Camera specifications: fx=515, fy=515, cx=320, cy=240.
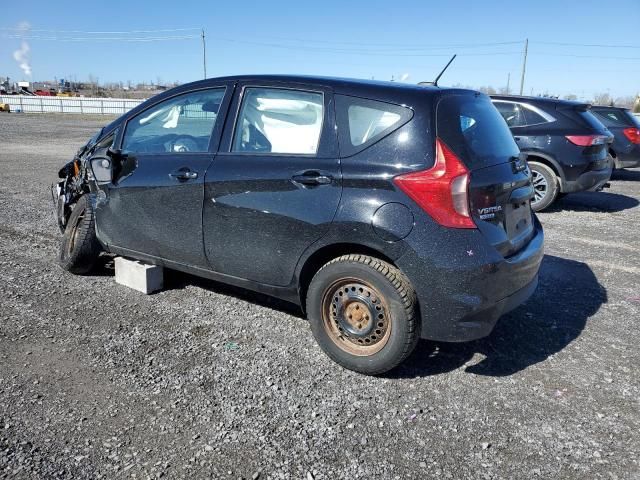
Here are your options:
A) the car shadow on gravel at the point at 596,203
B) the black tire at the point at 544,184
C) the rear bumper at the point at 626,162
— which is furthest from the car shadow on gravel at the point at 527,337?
the rear bumper at the point at 626,162

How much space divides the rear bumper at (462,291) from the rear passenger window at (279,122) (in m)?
1.04

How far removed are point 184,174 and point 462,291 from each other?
7.10 feet

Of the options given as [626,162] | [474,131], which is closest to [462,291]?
[474,131]

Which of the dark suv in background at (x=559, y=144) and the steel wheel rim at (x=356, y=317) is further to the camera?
the dark suv in background at (x=559, y=144)

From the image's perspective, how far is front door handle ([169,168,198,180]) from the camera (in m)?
3.76

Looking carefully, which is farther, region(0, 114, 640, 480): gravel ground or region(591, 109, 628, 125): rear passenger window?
region(591, 109, 628, 125): rear passenger window

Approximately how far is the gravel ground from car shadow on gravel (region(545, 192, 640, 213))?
4567 millimetres

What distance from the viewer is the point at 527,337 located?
3.86 meters

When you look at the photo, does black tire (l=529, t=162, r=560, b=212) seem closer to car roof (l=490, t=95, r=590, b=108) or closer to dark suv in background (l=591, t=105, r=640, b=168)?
car roof (l=490, t=95, r=590, b=108)

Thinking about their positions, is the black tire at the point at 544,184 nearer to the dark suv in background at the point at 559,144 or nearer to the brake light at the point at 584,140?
the dark suv in background at the point at 559,144

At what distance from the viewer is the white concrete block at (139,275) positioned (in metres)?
4.38

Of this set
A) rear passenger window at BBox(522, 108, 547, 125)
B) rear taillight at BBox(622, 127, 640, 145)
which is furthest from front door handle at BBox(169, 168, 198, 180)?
rear taillight at BBox(622, 127, 640, 145)

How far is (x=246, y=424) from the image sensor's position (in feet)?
9.02

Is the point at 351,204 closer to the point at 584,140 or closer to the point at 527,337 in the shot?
the point at 527,337
